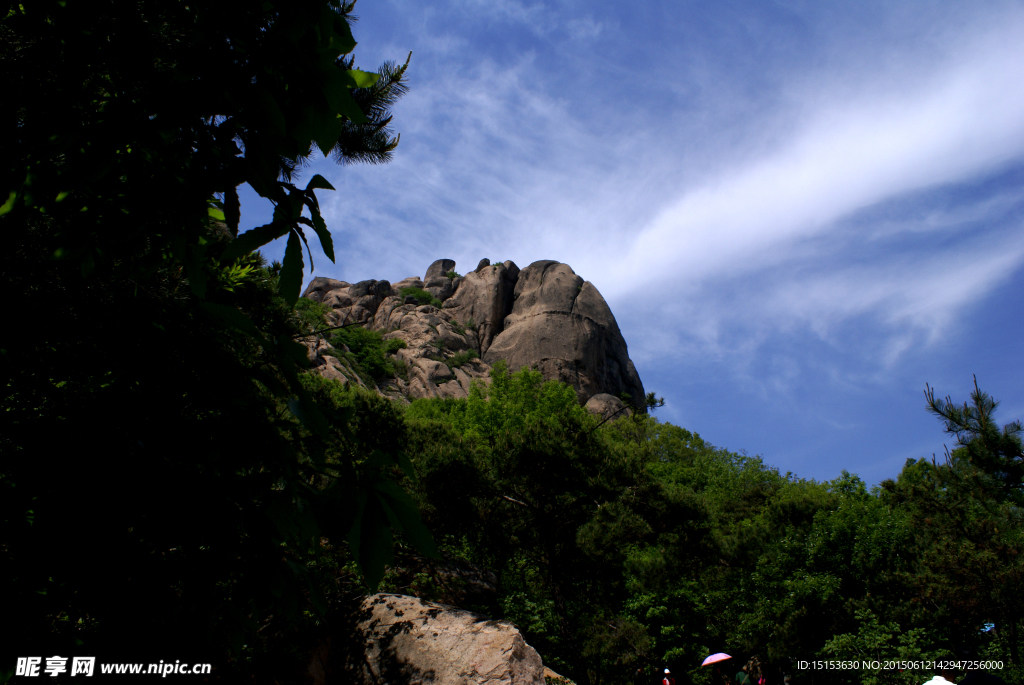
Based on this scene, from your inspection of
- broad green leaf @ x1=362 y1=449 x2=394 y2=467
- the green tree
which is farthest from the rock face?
broad green leaf @ x1=362 y1=449 x2=394 y2=467

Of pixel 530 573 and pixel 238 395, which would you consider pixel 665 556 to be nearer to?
pixel 530 573

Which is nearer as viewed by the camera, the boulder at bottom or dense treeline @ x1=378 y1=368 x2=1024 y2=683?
the boulder at bottom

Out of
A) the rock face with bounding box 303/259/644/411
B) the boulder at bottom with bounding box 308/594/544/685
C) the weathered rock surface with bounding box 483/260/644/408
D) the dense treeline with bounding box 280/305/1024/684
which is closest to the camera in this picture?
the boulder at bottom with bounding box 308/594/544/685

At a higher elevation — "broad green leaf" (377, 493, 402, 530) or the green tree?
the green tree

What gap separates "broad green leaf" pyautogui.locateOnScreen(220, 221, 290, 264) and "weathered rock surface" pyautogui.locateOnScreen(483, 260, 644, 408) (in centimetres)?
Result: 3764

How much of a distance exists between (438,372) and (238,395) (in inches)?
1414

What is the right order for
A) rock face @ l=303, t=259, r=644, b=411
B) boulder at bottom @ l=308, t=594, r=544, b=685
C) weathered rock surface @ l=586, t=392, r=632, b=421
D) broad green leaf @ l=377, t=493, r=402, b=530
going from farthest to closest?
rock face @ l=303, t=259, r=644, b=411
weathered rock surface @ l=586, t=392, r=632, b=421
boulder at bottom @ l=308, t=594, r=544, b=685
broad green leaf @ l=377, t=493, r=402, b=530

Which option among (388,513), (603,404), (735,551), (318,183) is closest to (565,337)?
(603,404)

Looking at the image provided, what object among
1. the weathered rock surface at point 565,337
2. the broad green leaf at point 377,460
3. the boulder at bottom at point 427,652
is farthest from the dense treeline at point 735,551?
the weathered rock surface at point 565,337

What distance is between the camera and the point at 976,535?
9.71m

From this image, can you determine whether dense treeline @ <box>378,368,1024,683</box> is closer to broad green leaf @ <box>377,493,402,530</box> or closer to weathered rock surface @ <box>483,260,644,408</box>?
broad green leaf @ <box>377,493,402,530</box>

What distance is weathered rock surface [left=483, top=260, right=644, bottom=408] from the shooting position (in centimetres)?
3997

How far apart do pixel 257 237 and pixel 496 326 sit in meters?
43.4

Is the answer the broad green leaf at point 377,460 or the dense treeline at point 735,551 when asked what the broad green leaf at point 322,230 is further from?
the dense treeline at point 735,551
